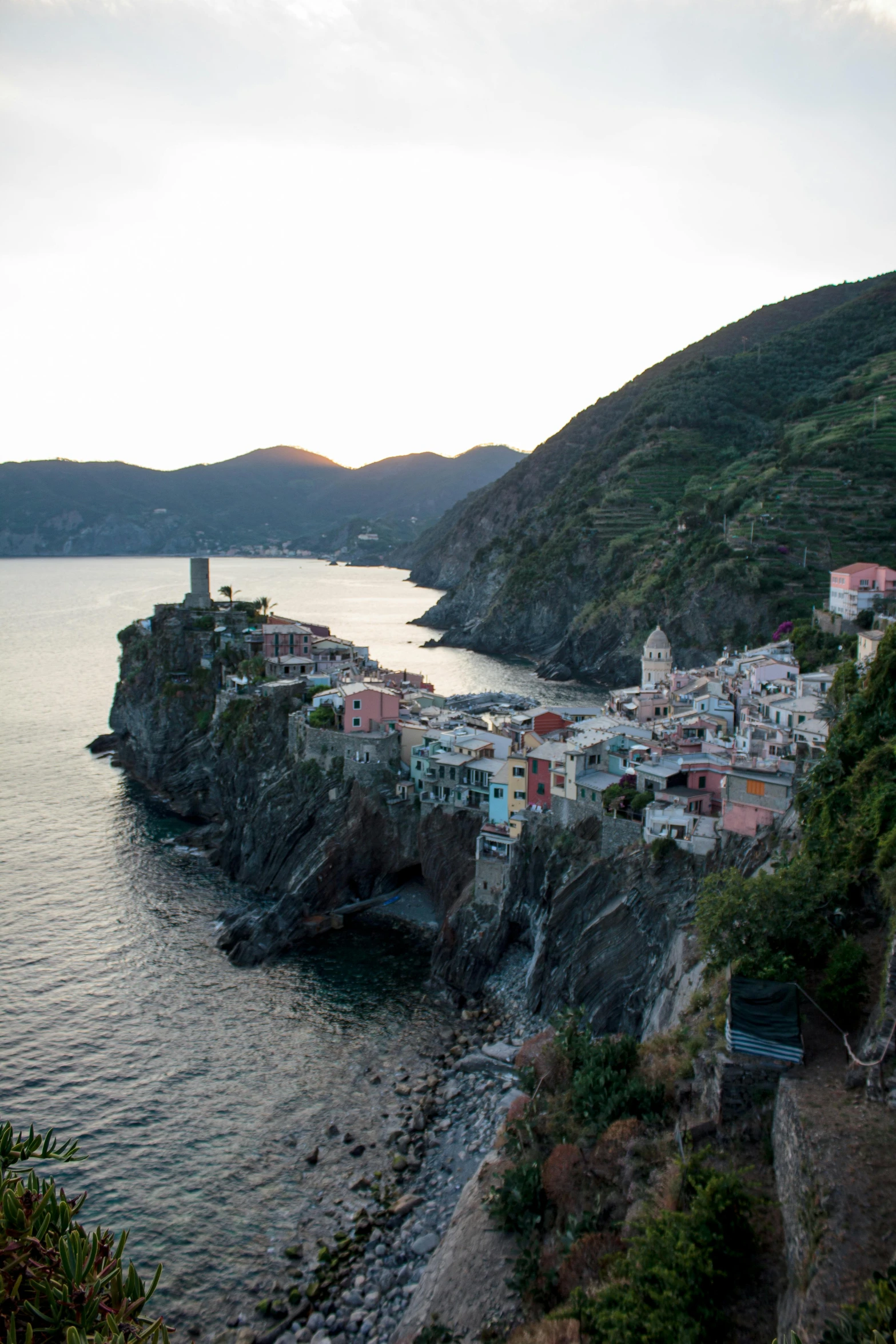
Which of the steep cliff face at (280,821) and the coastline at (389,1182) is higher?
the steep cliff face at (280,821)

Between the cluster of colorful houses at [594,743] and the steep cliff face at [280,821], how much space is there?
1.45 meters

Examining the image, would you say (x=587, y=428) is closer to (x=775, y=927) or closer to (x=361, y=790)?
(x=361, y=790)

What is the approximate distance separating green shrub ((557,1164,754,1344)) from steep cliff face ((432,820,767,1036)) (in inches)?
Result: 322

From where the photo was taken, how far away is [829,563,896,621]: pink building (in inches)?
2291

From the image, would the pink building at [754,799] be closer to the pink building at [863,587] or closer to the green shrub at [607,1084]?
the green shrub at [607,1084]

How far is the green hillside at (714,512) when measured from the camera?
3027 inches

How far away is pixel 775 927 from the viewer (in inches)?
656

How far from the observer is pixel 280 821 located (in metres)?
39.6

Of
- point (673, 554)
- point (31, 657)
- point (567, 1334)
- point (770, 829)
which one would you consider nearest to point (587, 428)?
point (673, 554)

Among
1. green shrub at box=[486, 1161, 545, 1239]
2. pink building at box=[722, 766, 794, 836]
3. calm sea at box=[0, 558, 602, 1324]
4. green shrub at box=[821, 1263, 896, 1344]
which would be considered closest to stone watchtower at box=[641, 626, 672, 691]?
calm sea at box=[0, 558, 602, 1324]

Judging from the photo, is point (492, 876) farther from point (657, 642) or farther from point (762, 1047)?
point (657, 642)

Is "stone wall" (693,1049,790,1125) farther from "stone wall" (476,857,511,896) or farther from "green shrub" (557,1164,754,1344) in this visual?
"stone wall" (476,857,511,896)

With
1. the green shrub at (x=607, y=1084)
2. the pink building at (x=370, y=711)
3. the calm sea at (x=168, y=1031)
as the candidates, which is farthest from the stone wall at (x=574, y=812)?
the pink building at (x=370, y=711)

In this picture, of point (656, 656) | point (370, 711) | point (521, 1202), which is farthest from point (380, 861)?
point (656, 656)
